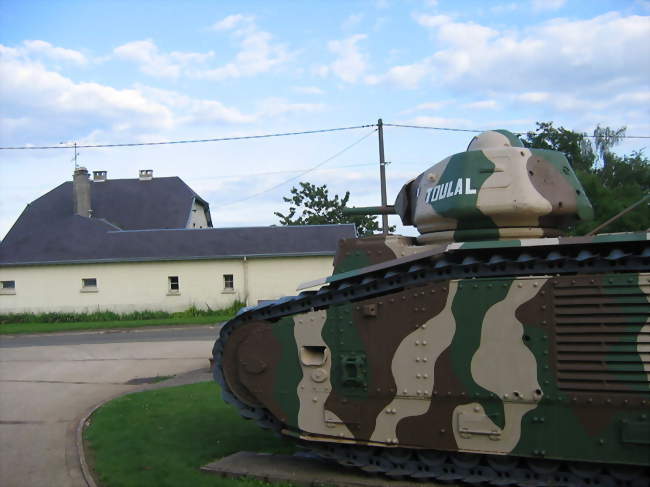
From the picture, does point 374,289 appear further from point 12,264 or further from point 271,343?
point 12,264

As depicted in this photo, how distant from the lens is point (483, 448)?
20.7 ft

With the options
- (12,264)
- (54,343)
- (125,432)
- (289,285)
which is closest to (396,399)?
(125,432)

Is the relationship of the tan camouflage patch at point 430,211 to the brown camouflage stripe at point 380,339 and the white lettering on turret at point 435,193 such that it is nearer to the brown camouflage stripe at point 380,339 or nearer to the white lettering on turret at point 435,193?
the white lettering on turret at point 435,193

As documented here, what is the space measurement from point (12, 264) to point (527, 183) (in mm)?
28702

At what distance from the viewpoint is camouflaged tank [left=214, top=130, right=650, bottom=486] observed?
19.6 ft

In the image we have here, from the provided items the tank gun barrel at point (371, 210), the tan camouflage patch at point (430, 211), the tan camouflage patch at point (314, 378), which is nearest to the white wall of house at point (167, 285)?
the tank gun barrel at point (371, 210)

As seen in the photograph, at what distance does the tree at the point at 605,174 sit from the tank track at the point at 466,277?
2844mm

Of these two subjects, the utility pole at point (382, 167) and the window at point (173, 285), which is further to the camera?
the window at point (173, 285)

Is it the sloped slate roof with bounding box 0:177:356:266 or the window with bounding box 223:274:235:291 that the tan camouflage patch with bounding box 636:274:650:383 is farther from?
the window with bounding box 223:274:235:291

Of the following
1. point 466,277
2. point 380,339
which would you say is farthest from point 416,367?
point 466,277

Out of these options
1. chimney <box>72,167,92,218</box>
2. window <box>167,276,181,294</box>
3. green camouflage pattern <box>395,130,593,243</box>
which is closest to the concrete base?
green camouflage pattern <box>395,130,593,243</box>

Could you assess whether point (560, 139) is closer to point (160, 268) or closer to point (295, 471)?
point (160, 268)

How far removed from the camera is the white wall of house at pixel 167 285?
31.0 meters

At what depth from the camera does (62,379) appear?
14.5 m
